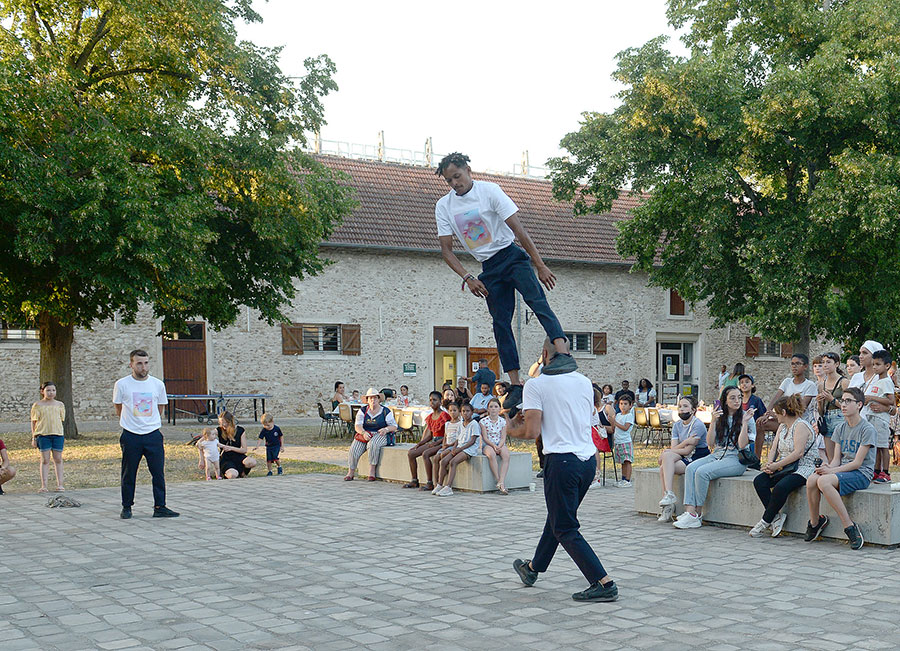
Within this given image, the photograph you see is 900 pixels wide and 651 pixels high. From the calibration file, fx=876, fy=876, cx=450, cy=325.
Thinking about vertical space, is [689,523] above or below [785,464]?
below

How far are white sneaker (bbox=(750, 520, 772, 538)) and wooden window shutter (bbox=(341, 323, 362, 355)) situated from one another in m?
21.8

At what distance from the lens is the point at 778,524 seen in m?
8.61

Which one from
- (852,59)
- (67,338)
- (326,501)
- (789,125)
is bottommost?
(326,501)

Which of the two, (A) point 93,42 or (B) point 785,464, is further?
(A) point 93,42

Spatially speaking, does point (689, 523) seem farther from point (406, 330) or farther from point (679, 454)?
point (406, 330)

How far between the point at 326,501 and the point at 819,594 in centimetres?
682

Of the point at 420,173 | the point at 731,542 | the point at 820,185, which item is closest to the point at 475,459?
the point at 731,542

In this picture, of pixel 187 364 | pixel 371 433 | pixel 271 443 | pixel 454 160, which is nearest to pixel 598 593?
pixel 454 160

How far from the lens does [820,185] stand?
19.6 metres

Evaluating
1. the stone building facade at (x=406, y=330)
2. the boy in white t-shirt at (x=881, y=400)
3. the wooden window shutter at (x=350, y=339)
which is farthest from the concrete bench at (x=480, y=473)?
the wooden window shutter at (x=350, y=339)

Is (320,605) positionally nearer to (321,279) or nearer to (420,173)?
(321,279)

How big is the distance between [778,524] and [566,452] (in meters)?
3.79

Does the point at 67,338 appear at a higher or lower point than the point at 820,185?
lower

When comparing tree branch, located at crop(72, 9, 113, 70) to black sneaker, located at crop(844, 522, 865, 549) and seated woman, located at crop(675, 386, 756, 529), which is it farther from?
black sneaker, located at crop(844, 522, 865, 549)
